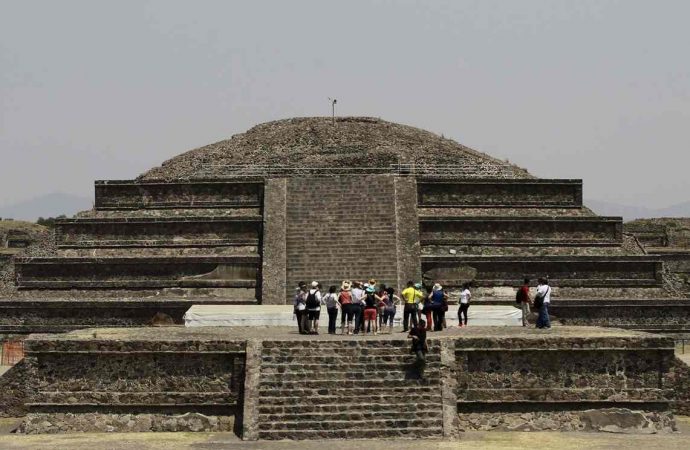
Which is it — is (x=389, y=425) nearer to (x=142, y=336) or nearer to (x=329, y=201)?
(x=142, y=336)

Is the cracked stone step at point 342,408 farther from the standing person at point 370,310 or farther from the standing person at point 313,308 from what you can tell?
the standing person at point 370,310

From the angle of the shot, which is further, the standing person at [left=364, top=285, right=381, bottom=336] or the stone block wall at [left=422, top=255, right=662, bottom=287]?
the stone block wall at [left=422, top=255, right=662, bottom=287]

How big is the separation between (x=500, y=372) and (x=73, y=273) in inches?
576

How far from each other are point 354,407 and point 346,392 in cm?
35

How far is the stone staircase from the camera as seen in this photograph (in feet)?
52.5

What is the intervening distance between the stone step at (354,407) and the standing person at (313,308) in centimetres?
344

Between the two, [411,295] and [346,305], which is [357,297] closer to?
[346,305]

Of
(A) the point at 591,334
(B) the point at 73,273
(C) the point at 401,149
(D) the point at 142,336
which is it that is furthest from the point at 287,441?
(C) the point at 401,149

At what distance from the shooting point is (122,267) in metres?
28.0

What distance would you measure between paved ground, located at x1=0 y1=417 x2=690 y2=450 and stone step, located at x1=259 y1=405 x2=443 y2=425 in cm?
49

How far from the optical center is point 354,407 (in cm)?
1631

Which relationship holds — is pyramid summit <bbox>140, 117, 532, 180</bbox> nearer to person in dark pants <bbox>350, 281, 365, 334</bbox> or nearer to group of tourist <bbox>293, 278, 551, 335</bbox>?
group of tourist <bbox>293, 278, 551, 335</bbox>

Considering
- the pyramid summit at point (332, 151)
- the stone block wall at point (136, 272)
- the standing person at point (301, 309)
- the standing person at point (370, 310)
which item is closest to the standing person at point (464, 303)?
the standing person at point (370, 310)

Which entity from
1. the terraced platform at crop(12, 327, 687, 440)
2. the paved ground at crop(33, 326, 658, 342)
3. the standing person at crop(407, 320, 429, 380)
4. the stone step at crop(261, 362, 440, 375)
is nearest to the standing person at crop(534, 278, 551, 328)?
the paved ground at crop(33, 326, 658, 342)
